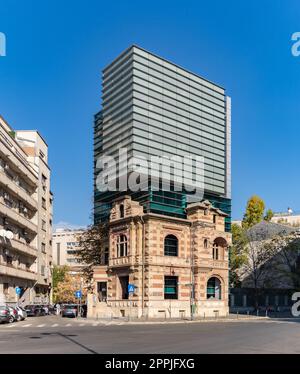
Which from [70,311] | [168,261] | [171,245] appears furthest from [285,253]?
[70,311]

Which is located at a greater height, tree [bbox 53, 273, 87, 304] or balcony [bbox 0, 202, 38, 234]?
balcony [bbox 0, 202, 38, 234]

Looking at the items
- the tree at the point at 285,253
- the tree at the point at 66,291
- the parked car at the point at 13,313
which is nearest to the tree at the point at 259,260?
the tree at the point at 285,253

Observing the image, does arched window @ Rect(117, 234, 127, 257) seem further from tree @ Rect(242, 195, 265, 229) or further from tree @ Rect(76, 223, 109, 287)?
tree @ Rect(242, 195, 265, 229)

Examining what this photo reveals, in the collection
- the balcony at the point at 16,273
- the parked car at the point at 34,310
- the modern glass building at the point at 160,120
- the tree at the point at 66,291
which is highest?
the modern glass building at the point at 160,120

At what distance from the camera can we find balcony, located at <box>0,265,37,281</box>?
65000 mm

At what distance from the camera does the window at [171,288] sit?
59.2 meters

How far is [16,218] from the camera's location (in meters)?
70.7

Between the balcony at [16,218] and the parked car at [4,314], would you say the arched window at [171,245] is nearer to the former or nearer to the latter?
the parked car at [4,314]

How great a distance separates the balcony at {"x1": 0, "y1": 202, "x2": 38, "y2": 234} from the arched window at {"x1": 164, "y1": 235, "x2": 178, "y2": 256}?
20641mm

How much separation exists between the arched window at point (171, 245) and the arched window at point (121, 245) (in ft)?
15.4

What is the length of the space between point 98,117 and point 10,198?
1039 inches

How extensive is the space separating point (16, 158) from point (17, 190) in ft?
14.6

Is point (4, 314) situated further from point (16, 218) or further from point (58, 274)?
point (58, 274)

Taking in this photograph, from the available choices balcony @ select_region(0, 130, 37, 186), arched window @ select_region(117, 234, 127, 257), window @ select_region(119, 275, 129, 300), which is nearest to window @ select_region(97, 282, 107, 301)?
window @ select_region(119, 275, 129, 300)
